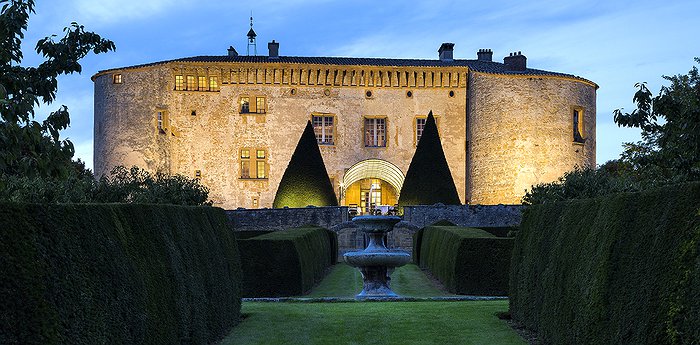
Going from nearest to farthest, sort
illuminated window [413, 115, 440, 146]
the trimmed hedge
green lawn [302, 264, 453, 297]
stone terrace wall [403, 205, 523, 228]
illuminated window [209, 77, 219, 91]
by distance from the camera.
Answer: the trimmed hedge < green lawn [302, 264, 453, 297] < stone terrace wall [403, 205, 523, 228] < illuminated window [209, 77, 219, 91] < illuminated window [413, 115, 440, 146]

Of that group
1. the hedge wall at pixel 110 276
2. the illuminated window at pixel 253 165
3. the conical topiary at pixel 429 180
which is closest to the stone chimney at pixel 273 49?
the illuminated window at pixel 253 165

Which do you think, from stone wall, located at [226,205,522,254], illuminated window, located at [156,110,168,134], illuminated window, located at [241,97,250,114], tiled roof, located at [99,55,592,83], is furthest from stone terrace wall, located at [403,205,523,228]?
illuminated window, located at [156,110,168,134]

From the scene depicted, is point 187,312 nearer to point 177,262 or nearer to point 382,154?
point 177,262

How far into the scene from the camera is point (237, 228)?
101 ft

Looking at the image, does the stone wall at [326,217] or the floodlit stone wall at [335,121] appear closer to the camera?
the stone wall at [326,217]

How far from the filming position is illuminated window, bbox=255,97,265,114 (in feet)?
129

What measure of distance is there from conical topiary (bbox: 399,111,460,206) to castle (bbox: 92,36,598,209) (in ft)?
17.8

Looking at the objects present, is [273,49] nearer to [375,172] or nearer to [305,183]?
[375,172]

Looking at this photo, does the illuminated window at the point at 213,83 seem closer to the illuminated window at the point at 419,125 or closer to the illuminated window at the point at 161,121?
the illuminated window at the point at 161,121

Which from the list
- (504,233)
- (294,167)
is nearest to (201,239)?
(504,233)

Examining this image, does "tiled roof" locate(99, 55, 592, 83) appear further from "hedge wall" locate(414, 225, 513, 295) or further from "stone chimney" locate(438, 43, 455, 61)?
"hedge wall" locate(414, 225, 513, 295)

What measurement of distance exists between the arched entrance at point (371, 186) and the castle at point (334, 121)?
12.9 inches

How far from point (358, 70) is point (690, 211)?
35.4 meters

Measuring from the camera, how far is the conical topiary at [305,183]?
3319cm
